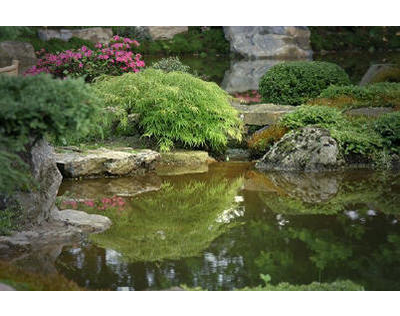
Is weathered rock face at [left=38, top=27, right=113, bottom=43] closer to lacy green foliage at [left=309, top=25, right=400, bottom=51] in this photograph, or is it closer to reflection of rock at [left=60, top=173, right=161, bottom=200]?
lacy green foliage at [left=309, top=25, right=400, bottom=51]

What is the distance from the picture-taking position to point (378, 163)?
1081 centimetres

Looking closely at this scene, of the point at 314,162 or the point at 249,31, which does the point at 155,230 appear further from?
the point at 249,31

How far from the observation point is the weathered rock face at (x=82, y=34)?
2908 cm

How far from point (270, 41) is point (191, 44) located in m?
4.01

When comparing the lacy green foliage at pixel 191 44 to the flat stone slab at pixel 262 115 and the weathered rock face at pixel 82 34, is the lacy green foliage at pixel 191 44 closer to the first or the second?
the weathered rock face at pixel 82 34

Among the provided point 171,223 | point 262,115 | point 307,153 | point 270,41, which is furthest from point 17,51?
point 171,223

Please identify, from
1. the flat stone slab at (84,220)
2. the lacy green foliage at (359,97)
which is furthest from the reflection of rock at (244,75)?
the flat stone slab at (84,220)

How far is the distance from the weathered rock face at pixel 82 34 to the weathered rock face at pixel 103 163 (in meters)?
19.9

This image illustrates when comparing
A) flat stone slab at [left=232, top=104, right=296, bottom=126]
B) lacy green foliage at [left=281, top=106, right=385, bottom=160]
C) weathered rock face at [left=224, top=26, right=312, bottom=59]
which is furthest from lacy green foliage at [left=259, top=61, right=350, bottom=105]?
weathered rock face at [left=224, top=26, right=312, bottom=59]

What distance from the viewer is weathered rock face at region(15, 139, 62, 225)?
6895 millimetres

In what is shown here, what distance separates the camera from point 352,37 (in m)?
34.9

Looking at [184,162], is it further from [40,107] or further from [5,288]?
[5,288]

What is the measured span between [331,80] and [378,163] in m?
4.04

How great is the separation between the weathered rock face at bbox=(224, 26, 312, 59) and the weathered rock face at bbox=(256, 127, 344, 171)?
21.2m
